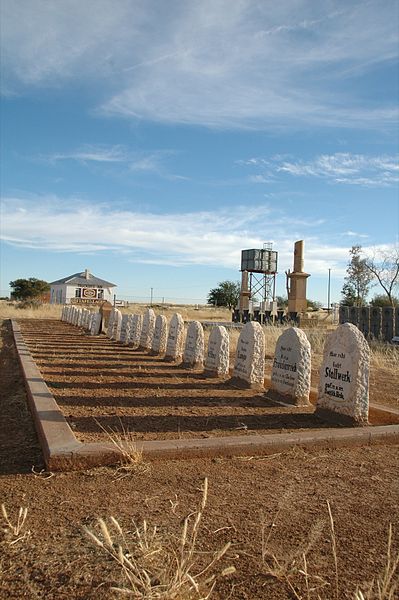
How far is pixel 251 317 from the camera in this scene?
29219 mm

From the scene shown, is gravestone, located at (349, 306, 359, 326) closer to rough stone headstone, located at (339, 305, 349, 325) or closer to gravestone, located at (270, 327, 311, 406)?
rough stone headstone, located at (339, 305, 349, 325)

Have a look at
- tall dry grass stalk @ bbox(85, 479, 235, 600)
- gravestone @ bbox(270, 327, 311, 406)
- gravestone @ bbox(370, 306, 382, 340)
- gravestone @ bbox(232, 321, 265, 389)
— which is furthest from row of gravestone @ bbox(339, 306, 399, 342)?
tall dry grass stalk @ bbox(85, 479, 235, 600)

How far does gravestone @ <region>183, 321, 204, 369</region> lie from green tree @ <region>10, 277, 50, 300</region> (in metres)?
59.9

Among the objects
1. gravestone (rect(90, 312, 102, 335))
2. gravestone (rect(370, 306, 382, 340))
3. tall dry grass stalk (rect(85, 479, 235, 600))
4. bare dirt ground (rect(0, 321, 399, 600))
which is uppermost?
gravestone (rect(370, 306, 382, 340))

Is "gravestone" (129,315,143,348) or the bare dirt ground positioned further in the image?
"gravestone" (129,315,143,348)

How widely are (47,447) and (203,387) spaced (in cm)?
408

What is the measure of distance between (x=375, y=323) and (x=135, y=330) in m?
10.00

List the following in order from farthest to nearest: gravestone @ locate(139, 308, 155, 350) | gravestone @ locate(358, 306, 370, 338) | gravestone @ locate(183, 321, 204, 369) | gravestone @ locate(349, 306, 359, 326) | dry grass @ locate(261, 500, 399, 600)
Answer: gravestone @ locate(349, 306, 359, 326) < gravestone @ locate(358, 306, 370, 338) < gravestone @ locate(139, 308, 155, 350) < gravestone @ locate(183, 321, 204, 369) < dry grass @ locate(261, 500, 399, 600)

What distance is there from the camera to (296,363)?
275 inches

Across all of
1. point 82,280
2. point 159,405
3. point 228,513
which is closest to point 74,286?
point 82,280

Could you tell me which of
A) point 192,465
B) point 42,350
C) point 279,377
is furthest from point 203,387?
point 42,350

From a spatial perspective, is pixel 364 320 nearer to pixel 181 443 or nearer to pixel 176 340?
pixel 176 340

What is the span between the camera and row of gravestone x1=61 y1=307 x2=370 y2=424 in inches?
232

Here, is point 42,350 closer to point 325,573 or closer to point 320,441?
point 320,441
